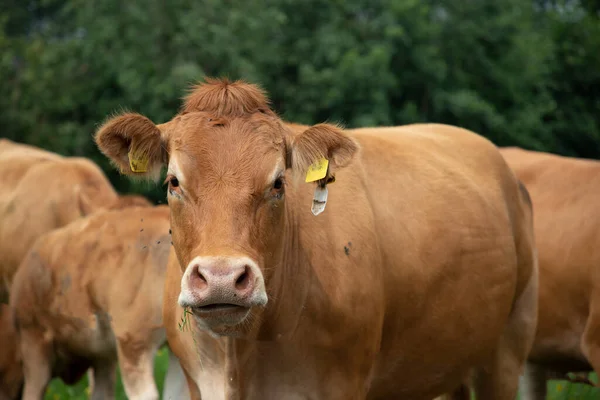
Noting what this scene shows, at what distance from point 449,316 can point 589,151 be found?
20.4 meters

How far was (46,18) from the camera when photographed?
33219 millimetres

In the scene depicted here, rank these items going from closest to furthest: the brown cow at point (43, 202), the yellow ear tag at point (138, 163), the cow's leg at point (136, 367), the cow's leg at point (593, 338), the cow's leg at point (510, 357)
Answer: the yellow ear tag at point (138, 163) < the cow's leg at point (510, 357) < the cow's leg at point (136, 367) < the cow's leg at point (593, 338) < the brown cow at point (43, 202)

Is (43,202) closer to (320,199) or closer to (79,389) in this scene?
(79,389)

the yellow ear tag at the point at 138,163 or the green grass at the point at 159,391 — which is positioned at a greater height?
the yellow ear tag at the point at 138,163

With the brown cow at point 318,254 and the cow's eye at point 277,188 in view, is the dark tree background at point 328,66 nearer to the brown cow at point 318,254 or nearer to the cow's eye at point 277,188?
the brown cow at point 318,254

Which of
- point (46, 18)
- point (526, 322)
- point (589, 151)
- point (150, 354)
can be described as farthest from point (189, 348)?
point (46, 18)

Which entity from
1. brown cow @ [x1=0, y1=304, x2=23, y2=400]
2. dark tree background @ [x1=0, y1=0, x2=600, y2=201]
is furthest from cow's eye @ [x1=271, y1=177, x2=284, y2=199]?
dark tree background @ [x1=0, y1=0, x2=600, y2=201]

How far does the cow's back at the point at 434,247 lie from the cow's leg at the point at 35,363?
2.94 metres

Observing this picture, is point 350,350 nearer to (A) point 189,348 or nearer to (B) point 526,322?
(A) point 189,348

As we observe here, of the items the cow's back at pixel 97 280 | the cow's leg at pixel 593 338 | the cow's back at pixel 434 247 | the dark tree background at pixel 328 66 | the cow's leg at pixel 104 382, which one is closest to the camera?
the cow's back at pixel 434 247

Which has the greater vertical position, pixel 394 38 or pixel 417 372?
pixel 417 372

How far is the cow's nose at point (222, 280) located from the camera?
3.62 metres

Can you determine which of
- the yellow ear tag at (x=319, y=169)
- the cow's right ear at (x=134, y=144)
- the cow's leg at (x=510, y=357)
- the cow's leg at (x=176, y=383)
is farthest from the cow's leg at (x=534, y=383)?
the cow's right ear at (x=134, y=144)

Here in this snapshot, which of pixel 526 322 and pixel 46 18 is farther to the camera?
pixel 46 18
